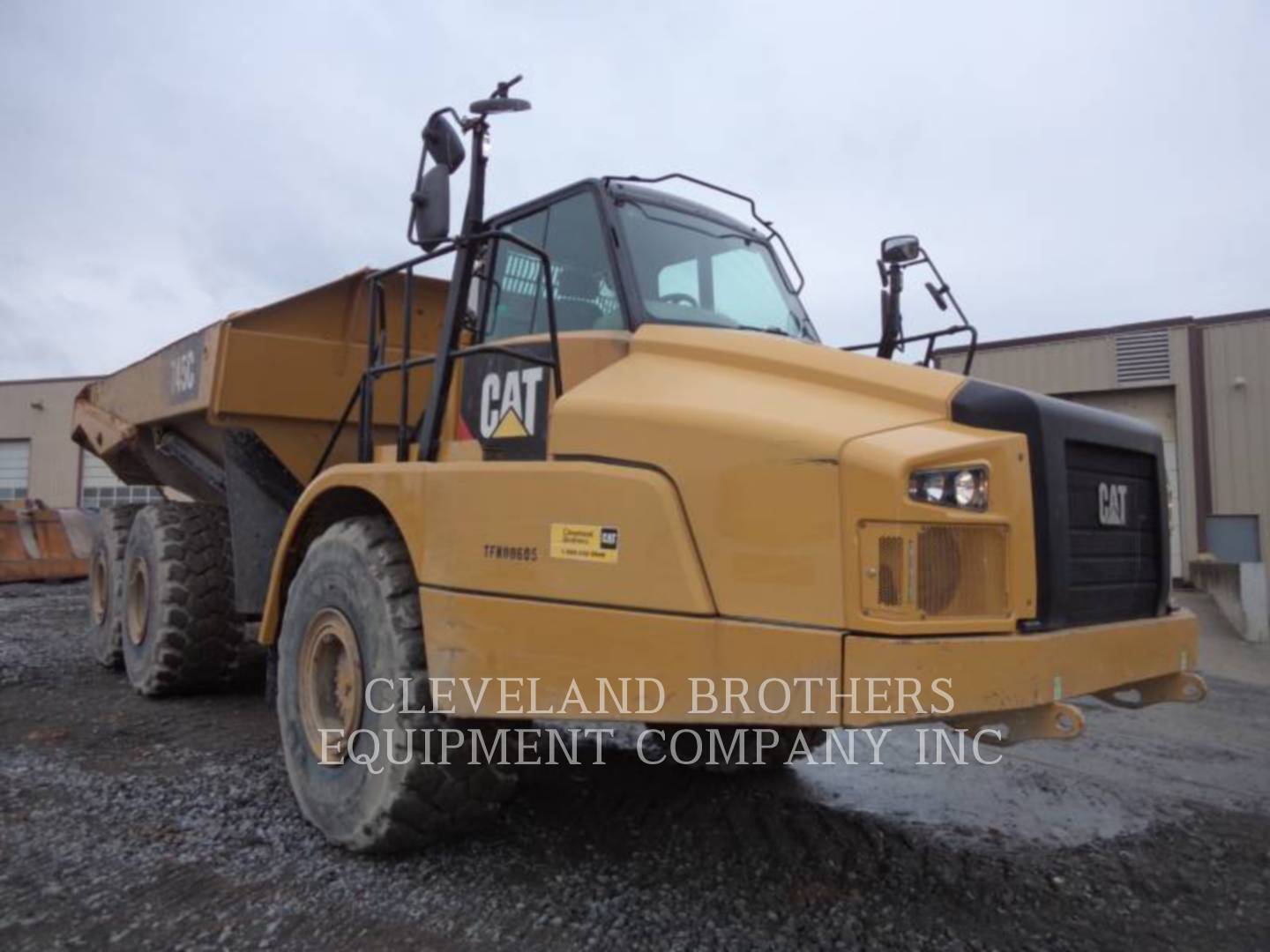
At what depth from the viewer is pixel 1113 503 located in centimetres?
308

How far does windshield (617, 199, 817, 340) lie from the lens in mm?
3484

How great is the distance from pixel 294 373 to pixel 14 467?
105ft

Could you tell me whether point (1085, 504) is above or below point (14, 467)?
below

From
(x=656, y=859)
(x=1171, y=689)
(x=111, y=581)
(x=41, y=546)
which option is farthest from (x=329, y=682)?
(x=41, y=546)

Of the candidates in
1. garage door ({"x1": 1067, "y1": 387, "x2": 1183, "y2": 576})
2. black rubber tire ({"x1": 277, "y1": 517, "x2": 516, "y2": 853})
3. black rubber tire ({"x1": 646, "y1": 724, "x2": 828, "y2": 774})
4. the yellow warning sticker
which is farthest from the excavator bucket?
garage door ({"x1": 1067, "y1": 387, "x2": 1183, "y2": 576})

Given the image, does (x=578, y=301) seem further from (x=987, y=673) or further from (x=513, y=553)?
(x=987, y=673)

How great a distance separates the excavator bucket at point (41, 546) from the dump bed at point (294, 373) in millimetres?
9790

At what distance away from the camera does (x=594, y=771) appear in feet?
15.4

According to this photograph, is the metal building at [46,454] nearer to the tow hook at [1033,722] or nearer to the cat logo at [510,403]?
the cat logo at [510,403]

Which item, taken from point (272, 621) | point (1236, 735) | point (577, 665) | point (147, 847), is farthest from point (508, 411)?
point (1236, 735)

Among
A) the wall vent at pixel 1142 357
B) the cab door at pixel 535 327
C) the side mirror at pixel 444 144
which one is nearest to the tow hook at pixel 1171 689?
the cab door at pixel 535 327

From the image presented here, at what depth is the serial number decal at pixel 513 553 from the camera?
9.71 ft

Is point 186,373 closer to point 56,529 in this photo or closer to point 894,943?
point 894,943

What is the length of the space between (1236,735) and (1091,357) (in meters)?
10.6
